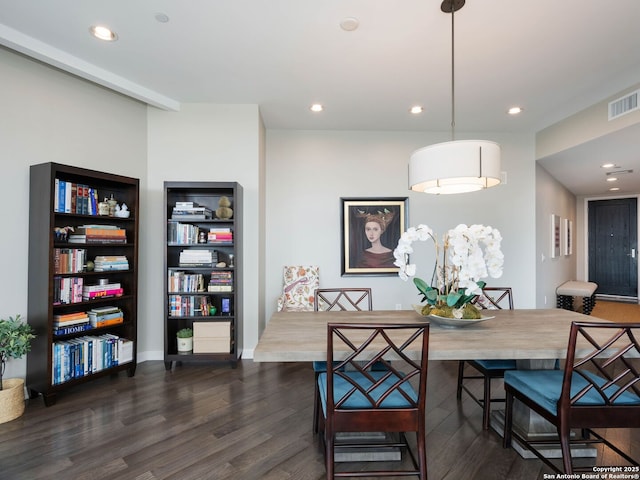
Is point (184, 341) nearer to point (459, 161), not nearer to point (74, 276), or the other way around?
point (74, 276)

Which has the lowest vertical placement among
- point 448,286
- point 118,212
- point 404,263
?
point 448,286

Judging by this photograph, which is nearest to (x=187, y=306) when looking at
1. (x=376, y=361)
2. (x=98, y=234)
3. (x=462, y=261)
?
(x=98, y=234)

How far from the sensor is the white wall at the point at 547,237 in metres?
4.61

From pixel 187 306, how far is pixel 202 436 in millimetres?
1432

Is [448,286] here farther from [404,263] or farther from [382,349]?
[382,349]

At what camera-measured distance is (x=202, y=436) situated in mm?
2082

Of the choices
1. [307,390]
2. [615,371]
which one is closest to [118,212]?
[307,390]

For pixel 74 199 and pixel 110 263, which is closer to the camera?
pixel 74 199

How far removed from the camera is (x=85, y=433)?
211cm

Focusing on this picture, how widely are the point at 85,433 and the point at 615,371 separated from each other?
4594 mm

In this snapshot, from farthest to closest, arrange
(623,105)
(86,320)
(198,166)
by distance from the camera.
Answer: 1. (198,166)
2. (623,105)
3. (86,320)

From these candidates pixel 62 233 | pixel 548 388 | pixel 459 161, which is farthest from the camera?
pixel 62 233

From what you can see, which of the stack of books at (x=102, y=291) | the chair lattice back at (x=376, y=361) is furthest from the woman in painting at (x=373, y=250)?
the stack of books at (x=102, y=291)

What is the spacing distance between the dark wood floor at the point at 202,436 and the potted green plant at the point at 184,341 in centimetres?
39
